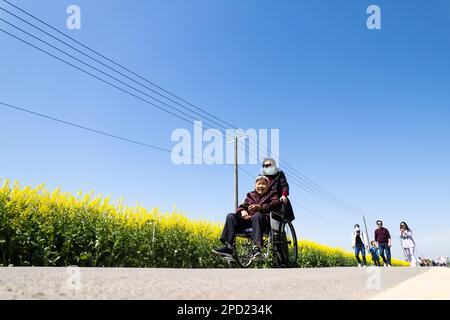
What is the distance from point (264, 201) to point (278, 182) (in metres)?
0.44

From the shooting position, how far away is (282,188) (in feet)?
20.2

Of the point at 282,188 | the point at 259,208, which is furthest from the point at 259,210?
the point at 282,188

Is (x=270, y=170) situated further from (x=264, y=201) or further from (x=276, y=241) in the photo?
(x=276, y=241)

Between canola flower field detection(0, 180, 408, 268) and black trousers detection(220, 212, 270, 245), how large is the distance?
7.05 feet

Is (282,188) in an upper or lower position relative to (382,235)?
upper

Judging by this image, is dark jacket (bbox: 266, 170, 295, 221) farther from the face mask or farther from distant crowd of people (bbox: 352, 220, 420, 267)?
distant crowd of people (bbox: 352, 220, 420, 267)

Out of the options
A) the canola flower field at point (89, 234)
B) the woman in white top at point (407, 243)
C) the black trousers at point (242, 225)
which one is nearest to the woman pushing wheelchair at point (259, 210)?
the black trousers at point (242, 225)

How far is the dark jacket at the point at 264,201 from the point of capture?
5766 mm

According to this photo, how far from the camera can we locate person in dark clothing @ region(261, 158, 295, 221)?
6.04m
